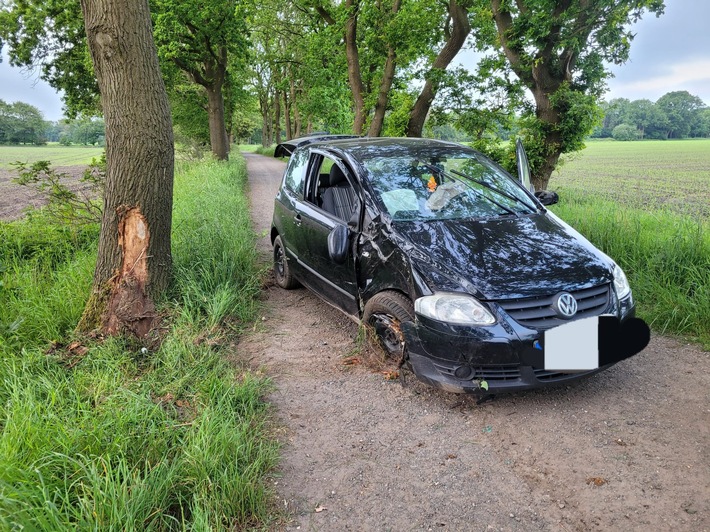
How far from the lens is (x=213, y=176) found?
1283cm

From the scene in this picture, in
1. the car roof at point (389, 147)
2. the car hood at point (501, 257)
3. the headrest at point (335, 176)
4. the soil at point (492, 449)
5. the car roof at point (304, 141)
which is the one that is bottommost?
the soil at point (492, 449)

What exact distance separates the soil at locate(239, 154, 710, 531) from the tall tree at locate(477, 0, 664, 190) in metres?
6.26

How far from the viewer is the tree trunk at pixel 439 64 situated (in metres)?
12.5

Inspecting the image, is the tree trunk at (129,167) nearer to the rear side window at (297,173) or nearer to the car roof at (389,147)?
the rear side window at (297,173)

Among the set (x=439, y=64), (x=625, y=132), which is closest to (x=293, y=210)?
(x=439, y=64)

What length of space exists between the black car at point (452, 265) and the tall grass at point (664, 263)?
4.60 ft

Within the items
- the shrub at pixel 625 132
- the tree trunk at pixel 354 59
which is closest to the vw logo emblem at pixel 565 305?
the tree trunk at pixel 354 59

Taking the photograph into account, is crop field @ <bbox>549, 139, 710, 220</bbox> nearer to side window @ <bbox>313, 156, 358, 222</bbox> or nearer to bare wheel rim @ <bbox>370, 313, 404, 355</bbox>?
side window @ <bbox>313, 156, 358, 222</bbox>

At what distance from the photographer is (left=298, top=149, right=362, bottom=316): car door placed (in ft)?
13.1

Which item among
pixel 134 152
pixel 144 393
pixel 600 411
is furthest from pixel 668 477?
pixel 134 152

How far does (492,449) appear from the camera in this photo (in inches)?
111

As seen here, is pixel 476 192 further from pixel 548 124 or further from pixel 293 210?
pixel 548 124

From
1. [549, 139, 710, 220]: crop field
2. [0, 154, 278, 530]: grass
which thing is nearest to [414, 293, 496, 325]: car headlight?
[0, 154, 278, 530]: grass

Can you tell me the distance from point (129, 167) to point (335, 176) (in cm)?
192
